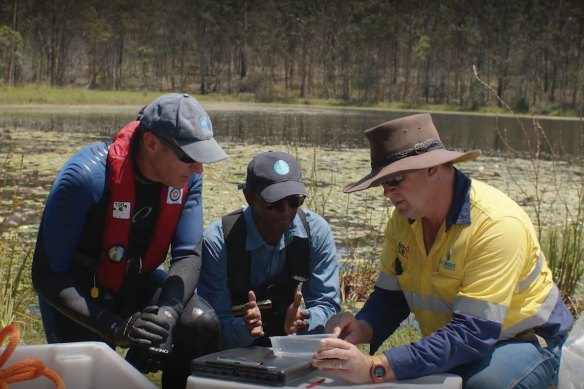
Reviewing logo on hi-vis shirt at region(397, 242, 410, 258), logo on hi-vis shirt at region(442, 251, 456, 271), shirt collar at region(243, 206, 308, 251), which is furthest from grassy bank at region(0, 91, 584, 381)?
logo on hi-vis shirt at region(442, 251, 456, 271)

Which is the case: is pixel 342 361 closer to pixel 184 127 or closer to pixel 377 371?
pixel 377 371

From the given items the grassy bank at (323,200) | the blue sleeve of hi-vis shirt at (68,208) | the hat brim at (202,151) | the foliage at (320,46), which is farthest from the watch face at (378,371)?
the foliage at (320,46)

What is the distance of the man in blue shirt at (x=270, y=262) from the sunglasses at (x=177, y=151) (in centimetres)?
33

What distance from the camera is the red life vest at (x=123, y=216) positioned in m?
2.59

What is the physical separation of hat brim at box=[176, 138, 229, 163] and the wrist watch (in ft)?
2.48

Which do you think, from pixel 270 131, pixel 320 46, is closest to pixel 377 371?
pixel 270 131

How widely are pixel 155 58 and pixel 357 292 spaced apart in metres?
42.7

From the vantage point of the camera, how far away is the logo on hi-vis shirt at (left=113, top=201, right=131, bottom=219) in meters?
2.60

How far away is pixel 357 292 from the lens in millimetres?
4516

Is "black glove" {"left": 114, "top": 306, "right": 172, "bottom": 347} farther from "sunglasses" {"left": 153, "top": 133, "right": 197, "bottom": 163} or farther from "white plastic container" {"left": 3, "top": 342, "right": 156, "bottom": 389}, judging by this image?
"sunglasses" {"left": 153, "top": 133, "right": 197, "bottom": 163}

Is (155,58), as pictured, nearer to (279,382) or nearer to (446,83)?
(446,83)

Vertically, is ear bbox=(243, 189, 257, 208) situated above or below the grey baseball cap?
below

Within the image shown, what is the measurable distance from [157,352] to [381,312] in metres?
0.67

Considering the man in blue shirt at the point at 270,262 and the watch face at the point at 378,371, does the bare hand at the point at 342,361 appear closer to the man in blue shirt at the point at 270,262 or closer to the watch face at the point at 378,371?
the watch face at the point at 378,371
